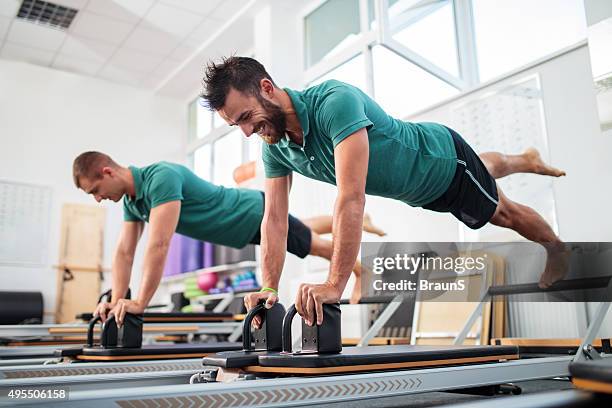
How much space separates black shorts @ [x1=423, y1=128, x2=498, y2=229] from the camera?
2145 mm

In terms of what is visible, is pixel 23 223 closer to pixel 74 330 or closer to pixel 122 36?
pixel 122 36

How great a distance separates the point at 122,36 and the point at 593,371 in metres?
6.64

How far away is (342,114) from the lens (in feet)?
5.58

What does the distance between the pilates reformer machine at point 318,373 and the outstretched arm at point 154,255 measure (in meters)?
0.76

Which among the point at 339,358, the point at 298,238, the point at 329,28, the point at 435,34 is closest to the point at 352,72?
the point at 329,28

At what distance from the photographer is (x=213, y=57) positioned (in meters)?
6.97

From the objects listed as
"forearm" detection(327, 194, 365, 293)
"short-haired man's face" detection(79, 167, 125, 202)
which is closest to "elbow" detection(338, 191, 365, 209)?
"forearm" detection(327, 194, 365, 293)

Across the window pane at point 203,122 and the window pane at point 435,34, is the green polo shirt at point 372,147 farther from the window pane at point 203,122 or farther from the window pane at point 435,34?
the window pane at point 203,122


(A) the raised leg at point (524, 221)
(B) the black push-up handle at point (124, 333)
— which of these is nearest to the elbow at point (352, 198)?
(A) the raised leg at point (524, 221)

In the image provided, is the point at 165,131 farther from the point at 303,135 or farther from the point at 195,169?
the point at 303,135

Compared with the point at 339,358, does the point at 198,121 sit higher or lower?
higher

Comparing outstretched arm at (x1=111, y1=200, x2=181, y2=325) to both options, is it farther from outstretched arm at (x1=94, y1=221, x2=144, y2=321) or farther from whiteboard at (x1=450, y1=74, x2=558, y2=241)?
whiteboard at (x1=450, y1=74, x2=558, y2=241)

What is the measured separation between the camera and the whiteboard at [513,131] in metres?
3.45

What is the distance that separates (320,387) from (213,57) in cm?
→ 619
